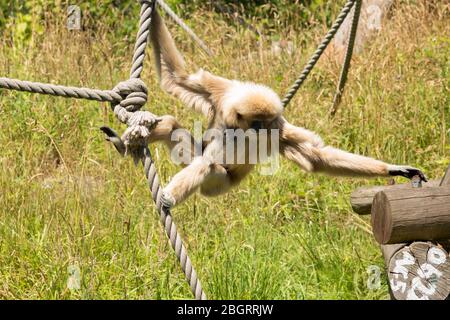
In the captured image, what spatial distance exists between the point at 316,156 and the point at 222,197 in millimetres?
1241

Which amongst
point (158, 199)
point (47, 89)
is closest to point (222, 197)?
point (158, 199)

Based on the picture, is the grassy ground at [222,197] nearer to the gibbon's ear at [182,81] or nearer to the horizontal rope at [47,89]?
the gibbon's ear at [182,81]

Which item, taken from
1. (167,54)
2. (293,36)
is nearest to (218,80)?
(167,54)

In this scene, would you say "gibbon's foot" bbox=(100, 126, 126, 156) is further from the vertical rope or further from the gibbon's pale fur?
the gibbon's pale fur

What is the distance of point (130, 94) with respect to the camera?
3.28 meters

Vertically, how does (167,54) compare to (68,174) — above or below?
above

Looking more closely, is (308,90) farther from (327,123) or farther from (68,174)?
(68,174)

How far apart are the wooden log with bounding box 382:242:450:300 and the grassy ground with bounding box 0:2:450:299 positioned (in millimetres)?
928

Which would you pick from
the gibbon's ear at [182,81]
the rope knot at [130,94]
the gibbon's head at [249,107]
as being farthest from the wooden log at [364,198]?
the rope knot at [130,94]

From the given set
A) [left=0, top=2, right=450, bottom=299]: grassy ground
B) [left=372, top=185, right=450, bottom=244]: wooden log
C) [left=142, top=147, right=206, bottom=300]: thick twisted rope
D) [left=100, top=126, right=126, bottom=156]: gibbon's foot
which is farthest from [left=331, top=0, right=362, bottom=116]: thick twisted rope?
[left=142, top=147, right=206, bottom=300]: thick twisted rope

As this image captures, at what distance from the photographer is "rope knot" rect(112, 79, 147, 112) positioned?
10.7 ft

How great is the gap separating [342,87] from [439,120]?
823 millimetres

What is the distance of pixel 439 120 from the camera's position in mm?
5953

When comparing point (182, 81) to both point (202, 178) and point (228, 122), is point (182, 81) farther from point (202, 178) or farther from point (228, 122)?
point (202, 178)
